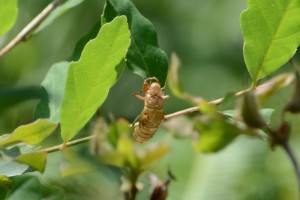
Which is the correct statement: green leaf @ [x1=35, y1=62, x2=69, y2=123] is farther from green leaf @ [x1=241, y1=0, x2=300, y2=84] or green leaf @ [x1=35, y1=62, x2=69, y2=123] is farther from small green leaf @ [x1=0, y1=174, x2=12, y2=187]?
green leaf @ [x1=241, y1=0, x2=300, y2=84]

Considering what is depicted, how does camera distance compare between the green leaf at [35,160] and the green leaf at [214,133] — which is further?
the green leaf at [35,160]

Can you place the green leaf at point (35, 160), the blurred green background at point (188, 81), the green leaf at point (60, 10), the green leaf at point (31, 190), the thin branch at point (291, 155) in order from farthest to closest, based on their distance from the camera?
1. the blurred green background at point (188, 81)
2. the green leaf at point (60, 10)
3. the green leaf at point (31, 190)
4. the green leaf at point (35, 160)
5. the thin branch at point (291, 155)

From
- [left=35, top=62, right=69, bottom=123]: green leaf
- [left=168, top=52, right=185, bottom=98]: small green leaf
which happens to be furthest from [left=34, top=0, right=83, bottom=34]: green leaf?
[left=168, top=52, right=185, bottom=98]: small green leaf

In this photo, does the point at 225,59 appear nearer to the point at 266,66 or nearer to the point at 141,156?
the point at 266,66

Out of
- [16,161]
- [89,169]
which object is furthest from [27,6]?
[89,169]

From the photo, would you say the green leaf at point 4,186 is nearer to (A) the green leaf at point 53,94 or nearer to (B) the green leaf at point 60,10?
(A) the green leaf at point 53,94

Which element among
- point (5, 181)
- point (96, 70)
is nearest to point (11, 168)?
point (5, 181)

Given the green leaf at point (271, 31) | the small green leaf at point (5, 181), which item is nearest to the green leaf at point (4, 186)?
the small green leaf at point (5, 181)
